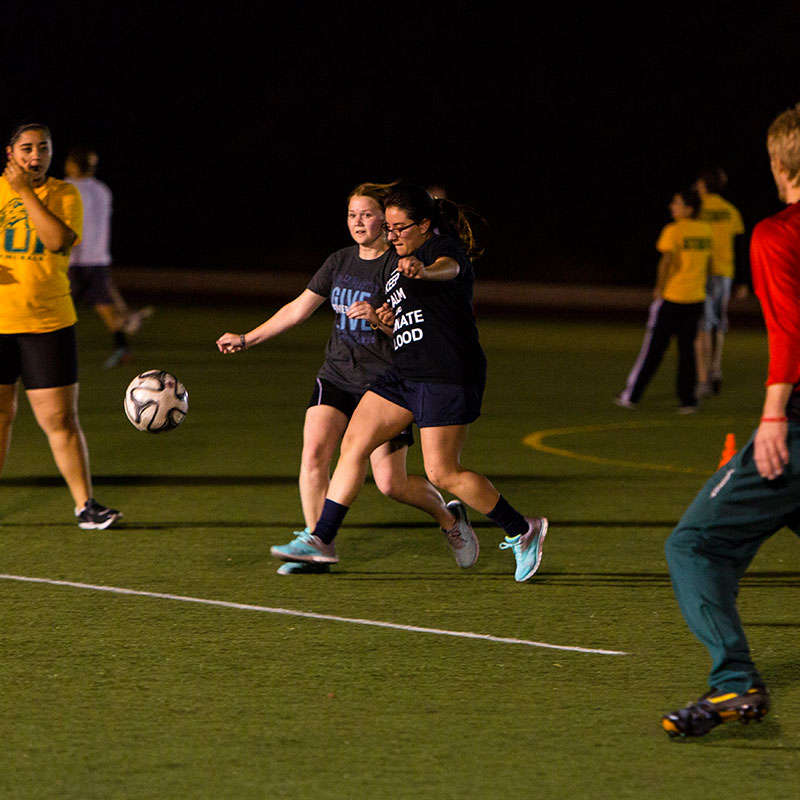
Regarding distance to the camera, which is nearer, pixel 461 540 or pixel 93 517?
pixel 461 540

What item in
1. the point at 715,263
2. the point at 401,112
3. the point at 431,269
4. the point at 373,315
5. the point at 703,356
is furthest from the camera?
the point at 401,112

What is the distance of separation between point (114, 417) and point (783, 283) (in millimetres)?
10176

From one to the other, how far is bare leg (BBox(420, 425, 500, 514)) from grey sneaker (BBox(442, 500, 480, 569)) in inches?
15.5

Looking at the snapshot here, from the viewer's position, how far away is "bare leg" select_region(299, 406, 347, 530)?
7684 millimetres

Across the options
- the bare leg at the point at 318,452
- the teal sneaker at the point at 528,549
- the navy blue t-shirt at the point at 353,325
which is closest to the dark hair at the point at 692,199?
the navy blue t-shirt at the point at 353,325

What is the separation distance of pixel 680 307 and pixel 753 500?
422 inches

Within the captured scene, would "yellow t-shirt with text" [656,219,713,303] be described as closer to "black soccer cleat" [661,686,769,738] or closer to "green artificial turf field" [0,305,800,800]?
"green artificial turf field" [0,305,800,800]

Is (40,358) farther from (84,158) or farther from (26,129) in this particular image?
(84,158)

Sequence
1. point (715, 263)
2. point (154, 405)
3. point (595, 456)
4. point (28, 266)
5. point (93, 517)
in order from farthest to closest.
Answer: point (715, 263), point (595, 456), point (93, 517), point (28, 266), point (154, 405)

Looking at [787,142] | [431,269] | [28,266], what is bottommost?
[28,266]

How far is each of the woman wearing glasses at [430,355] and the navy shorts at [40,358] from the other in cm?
185

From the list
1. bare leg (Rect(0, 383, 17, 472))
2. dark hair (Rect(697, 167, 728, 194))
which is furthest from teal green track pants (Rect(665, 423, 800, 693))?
dark hair (Rect(697, 167, 728, 194))

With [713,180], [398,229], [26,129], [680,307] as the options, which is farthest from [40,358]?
[713,180]

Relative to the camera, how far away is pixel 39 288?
8.16 meters
